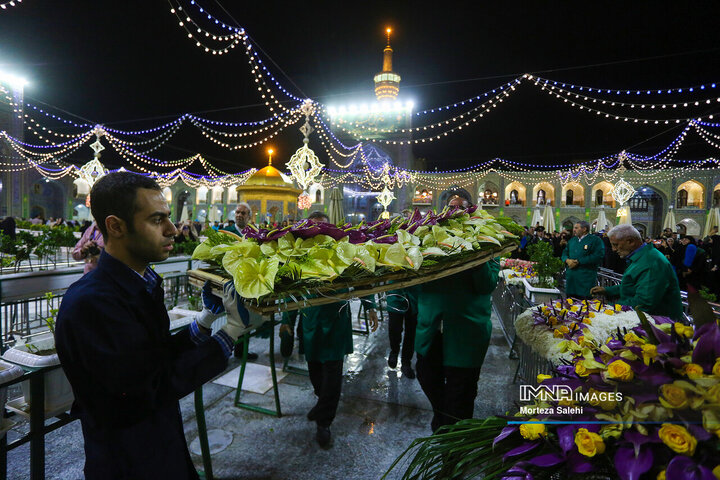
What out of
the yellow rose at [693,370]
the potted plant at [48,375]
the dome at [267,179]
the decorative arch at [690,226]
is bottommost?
the potted plant at [48,375]

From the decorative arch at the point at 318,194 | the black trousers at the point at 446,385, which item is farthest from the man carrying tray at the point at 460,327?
the decorative arch at the point at 318,194

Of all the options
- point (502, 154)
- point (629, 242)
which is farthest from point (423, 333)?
point (502, 154)

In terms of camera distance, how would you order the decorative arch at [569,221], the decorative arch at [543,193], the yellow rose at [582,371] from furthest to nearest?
the decorative arch at [543,193]
the decorative arch at [569,221]
the yellow rose at [582,371]

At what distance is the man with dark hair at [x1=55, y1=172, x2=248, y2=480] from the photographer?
1.23 metres

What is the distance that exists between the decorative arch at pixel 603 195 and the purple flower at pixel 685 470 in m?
43.2

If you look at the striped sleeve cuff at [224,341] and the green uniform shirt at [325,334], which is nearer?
the striped sleeve cuff at [224,341]

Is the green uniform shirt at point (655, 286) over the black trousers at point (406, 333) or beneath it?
over

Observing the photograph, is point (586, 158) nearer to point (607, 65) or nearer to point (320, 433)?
point (607, 65)

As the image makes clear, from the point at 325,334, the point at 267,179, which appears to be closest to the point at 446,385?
the point at 325,334

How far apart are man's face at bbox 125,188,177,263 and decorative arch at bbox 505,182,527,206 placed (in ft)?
132

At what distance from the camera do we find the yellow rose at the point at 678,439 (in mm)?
846

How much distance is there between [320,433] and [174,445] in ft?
5.78

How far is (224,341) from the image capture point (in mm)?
1482

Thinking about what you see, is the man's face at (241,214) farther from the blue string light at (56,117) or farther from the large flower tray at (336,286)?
the blue string light at (56,117)
